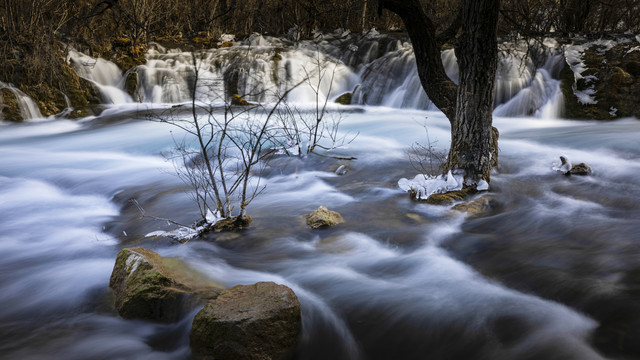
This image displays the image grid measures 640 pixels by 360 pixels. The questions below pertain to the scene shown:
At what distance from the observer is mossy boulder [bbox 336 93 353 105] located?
11.3 metres

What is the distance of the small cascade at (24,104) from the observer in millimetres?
9609

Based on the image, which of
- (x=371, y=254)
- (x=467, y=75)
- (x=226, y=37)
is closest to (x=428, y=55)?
(x=467, y=75)

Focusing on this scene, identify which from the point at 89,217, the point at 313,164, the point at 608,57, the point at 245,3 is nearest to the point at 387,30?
the point at 245,3

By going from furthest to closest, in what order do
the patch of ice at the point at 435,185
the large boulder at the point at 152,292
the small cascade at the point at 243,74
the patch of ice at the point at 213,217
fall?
the small cascade at the point at 243,74, the patch of ice at the point at 435,185, the patch of ice at the point at 213,217, the large boulder at the point at 152,292

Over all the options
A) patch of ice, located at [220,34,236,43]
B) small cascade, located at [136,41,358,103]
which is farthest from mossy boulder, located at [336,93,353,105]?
patch of ice, located at [220,34,236,43]

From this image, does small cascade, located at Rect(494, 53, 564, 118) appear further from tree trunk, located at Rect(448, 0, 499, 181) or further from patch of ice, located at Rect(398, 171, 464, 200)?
patch of ice, located at Rect(398, 171, 464, 200)

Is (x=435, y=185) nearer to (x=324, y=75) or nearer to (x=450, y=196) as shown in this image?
(x=450, y=196)

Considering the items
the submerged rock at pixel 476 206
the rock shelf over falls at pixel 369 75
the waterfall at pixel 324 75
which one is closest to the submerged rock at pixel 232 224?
the submerged rock at pixel 476 206

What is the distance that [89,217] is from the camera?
478 centimetres

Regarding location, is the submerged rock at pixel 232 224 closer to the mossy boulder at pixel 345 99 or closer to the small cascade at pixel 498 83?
the small cascade at pixel 498 83

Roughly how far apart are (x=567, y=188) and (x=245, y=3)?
1393cm

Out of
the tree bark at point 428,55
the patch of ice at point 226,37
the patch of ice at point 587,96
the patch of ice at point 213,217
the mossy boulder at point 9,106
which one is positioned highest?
the patch of ice at point 226,37

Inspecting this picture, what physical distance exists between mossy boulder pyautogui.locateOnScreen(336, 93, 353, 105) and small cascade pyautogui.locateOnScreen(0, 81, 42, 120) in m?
7.47

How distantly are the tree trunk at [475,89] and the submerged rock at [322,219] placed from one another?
58.0 inches
